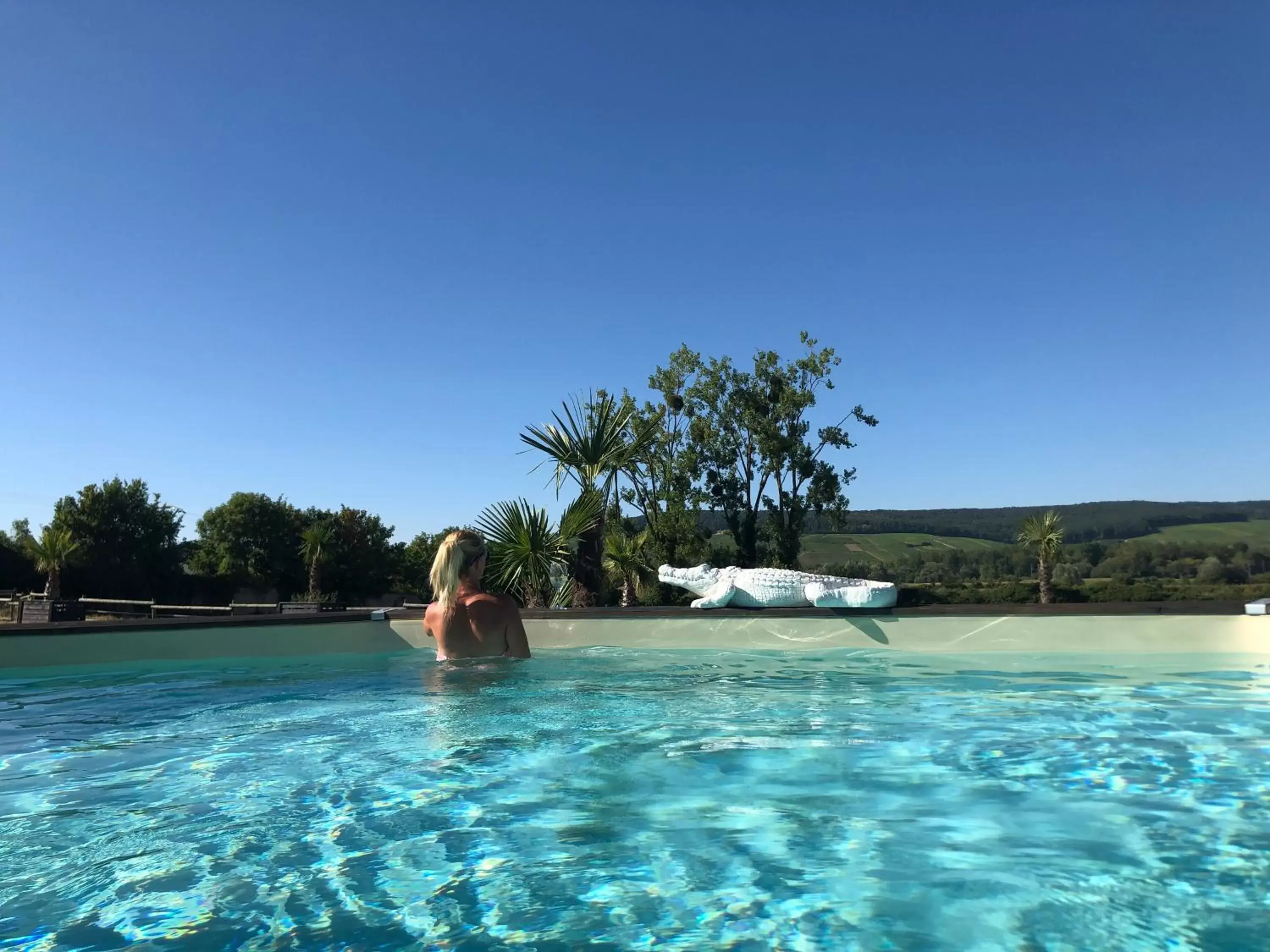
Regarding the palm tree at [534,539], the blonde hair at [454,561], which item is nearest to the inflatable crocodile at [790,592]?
the palm tree at [534,539]

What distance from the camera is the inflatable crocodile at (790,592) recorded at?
7.30 meters

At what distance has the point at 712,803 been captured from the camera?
8.18ft

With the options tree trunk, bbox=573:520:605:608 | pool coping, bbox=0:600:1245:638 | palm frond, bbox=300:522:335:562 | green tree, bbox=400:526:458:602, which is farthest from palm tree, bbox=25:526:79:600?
tree trunk, bbox=573:520:605:608

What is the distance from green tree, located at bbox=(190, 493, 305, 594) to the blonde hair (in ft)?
114

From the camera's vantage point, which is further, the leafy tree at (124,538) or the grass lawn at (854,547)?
the leafy tree at (124,538)

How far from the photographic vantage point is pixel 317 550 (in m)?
30.4

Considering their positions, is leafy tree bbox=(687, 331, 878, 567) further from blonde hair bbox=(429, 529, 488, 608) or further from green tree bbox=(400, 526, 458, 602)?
blonde hair bbox=(429, 529, 488, 608)

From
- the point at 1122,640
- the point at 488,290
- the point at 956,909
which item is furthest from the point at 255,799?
the point at 488,290

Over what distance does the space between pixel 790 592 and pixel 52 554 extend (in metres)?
25.8

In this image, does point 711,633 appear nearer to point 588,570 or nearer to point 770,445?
point 588,570

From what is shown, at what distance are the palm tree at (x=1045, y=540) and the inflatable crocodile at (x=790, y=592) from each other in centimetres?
1340

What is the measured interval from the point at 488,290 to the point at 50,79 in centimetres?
720

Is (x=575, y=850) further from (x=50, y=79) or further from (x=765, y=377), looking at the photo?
(x=765, y=377)

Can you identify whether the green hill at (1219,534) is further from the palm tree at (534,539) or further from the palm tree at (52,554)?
the palm tree at (52,554)
